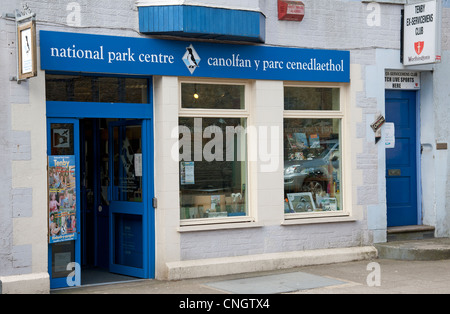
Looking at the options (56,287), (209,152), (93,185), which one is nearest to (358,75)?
(209,152)

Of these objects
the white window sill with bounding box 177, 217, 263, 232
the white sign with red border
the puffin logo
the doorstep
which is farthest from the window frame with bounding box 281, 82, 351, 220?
the puffin logo

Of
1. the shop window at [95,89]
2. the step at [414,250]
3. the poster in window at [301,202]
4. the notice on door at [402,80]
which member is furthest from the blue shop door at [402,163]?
the shop window at [95,89]

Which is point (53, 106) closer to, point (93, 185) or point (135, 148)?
point (135, 148)

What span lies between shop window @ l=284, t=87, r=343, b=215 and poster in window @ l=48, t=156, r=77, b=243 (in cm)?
344

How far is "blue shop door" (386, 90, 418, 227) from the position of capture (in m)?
11.8

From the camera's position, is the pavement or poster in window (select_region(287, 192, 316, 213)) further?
poster in window (select_region(287, 192, 316, 213))

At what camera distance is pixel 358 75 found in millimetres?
11078

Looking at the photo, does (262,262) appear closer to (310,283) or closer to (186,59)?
(310,283)

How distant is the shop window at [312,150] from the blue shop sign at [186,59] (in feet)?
1.30

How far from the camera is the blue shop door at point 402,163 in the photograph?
11.8 m

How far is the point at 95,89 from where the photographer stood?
365 inches

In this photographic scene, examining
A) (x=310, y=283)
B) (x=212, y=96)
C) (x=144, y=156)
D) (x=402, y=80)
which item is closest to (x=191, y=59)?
(x=212, y=96)

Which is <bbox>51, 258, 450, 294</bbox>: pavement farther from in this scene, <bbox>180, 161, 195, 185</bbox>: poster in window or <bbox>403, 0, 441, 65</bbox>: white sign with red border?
<bbox>403, 0, 441, 65</bbox>: white sign with red border

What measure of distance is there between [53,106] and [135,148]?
4.82 feet
